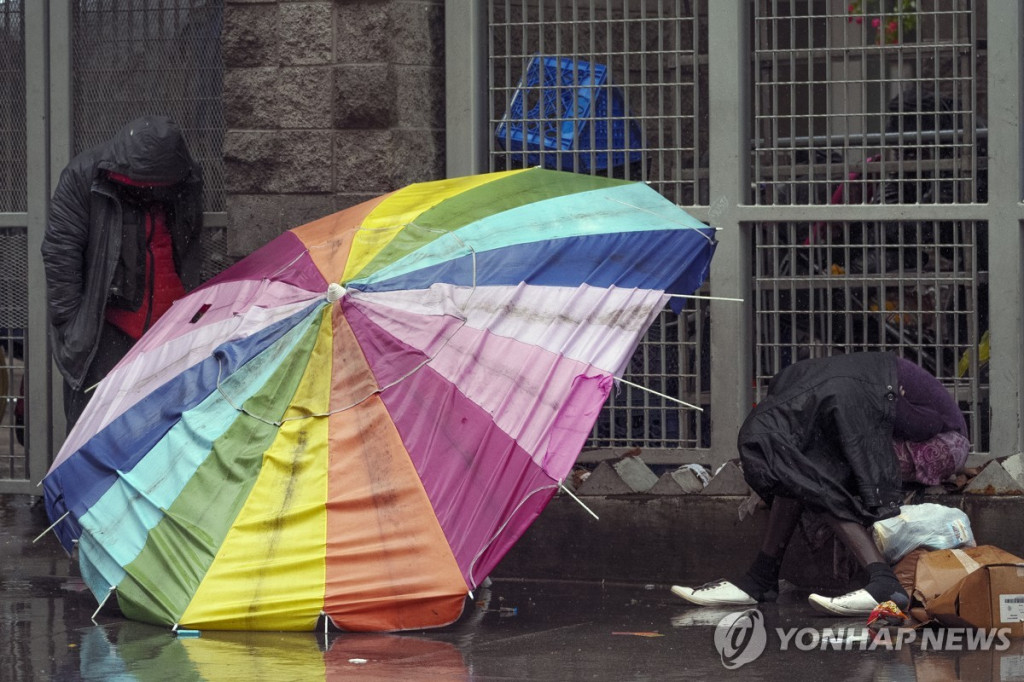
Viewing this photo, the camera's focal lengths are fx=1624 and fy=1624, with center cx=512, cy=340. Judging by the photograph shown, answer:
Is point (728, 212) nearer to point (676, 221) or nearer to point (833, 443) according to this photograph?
point (676, 221)

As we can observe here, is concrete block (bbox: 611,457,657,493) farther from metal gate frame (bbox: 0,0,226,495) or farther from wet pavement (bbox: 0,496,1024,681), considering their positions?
metal gate frame (bbox: 0,0,226,495)

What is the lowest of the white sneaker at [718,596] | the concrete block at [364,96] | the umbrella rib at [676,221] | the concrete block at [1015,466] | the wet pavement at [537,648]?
the wet pavement at [537,648]

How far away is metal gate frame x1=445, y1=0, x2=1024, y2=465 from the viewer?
25.7 ft

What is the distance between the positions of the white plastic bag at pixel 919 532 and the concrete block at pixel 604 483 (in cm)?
136

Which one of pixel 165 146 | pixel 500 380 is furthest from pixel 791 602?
pixel 165 146

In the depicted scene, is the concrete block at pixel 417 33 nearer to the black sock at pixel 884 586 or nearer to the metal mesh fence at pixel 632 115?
the metal mesh fence at pixel 632 115

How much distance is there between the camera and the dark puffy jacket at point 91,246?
828 centimetres

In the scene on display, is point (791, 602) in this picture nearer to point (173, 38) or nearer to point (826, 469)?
point (826, 469)

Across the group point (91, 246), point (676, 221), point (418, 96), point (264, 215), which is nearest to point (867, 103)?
point (676, 221)

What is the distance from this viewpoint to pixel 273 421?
20.8 ft

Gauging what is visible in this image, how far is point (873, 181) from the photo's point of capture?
Answer: 8086 millimetres

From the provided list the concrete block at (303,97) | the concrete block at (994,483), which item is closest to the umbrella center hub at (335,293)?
the concrete block at (303,97)

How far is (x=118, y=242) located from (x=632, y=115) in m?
2.74

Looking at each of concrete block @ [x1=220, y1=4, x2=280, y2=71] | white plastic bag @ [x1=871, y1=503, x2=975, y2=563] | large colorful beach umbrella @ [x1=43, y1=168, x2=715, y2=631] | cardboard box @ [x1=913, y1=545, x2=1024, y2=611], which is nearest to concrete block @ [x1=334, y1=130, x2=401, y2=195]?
concrete block @ [x1=220, y1=4, x2=280, y2=71]
